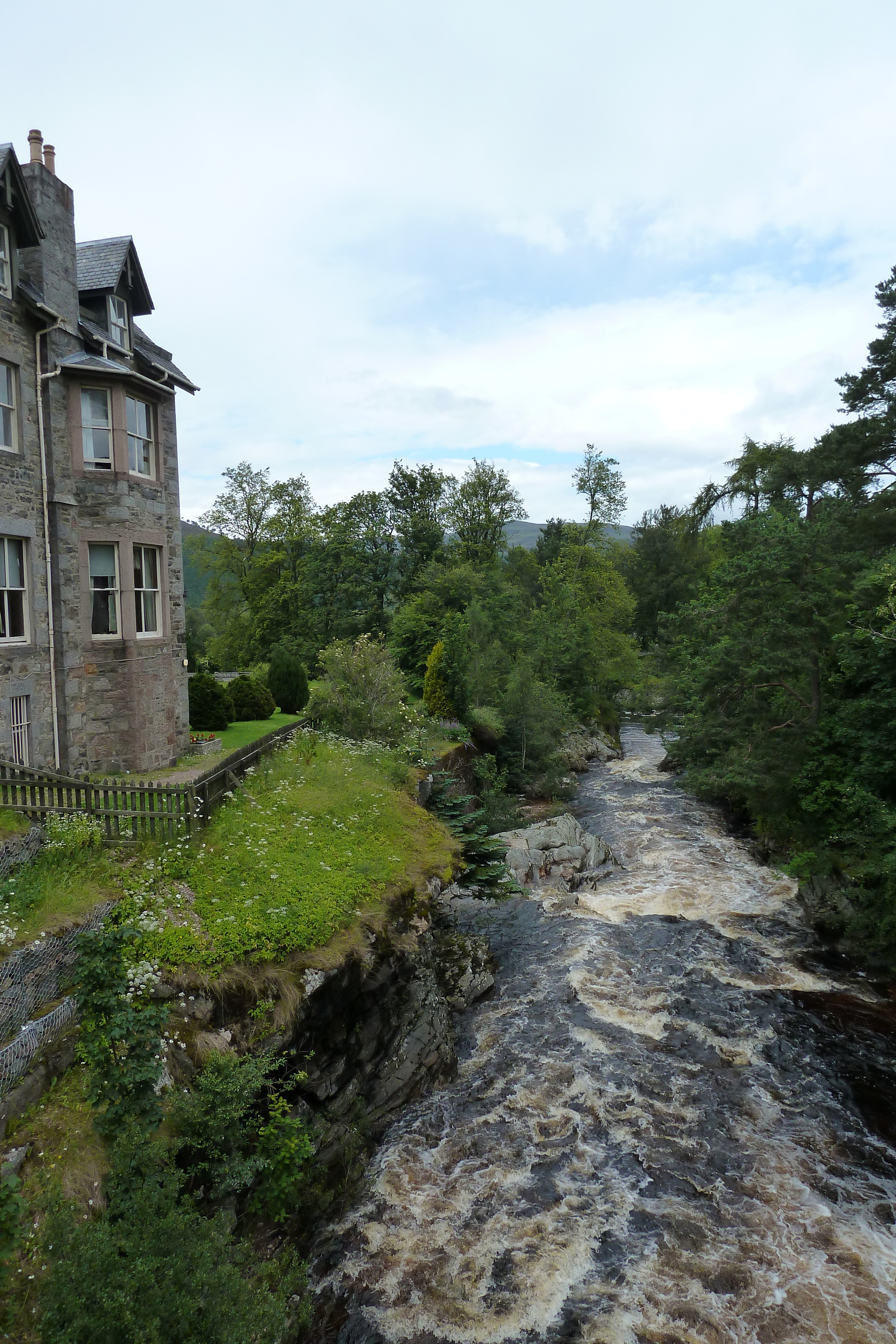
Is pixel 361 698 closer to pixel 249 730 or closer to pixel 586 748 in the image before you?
pixel 249 730

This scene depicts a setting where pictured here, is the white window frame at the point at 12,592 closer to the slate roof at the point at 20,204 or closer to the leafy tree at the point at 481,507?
the slate roof at the point at 20,204

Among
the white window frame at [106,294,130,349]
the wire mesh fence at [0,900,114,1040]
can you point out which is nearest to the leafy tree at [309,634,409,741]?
the white window frame at [106,294,130,349]

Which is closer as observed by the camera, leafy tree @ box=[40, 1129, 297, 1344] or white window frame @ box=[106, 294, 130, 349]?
leafy tree @ box=[40, 1129, 297, 1344]

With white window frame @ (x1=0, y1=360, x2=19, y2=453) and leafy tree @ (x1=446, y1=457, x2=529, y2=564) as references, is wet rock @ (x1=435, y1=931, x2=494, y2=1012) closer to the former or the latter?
white window frame @ (x1=0, y1=360, x2=19, y2=453)

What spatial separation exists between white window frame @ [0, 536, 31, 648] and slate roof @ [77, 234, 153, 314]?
266 inches

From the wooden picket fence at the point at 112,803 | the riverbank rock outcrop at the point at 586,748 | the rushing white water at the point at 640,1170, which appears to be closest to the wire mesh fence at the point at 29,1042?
the wooden picket fence at the point at 112,803

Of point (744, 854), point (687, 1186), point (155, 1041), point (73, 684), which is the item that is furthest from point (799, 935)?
point (73, 684)

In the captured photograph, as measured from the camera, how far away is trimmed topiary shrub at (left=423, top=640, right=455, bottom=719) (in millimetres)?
34031

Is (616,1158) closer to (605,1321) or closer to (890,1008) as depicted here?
(605,1321)

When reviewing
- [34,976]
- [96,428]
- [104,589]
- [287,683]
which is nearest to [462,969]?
[34,976]

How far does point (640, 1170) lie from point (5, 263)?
20.3 m

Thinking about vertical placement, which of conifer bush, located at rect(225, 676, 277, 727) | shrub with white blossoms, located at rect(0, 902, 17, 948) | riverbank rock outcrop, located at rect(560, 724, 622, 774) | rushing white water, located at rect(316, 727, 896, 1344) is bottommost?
rushing white water, located at rect(316, 727, 896, 1344)

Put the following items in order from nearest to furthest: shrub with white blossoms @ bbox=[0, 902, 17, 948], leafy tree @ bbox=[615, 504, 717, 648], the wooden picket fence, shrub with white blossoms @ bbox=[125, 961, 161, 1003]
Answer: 1. shrub with white blossoms @ bbox=[0, 902, 17, 948]
2. shrub with white blossoms @ bbox=[125, 961, 161, 1003]
3. the wooden picket fence
4. leafy tree @ bbox=[615, 504, 717, 648]

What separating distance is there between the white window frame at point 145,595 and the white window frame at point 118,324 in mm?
4981
